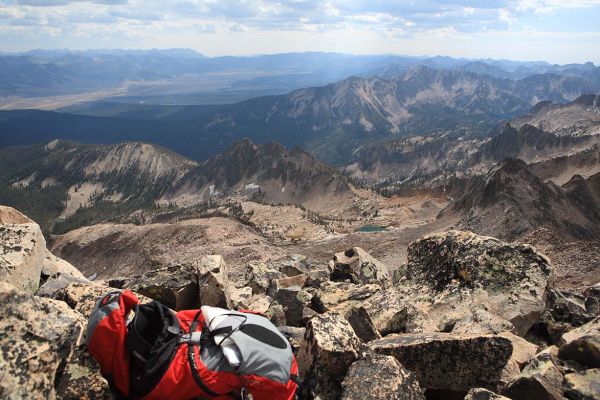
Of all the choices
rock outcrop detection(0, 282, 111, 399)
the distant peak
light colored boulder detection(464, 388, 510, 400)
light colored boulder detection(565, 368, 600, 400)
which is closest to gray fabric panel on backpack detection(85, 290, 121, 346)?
rock outcrop detection(0, 282, 111, 399)

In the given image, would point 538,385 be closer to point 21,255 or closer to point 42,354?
point 42,354

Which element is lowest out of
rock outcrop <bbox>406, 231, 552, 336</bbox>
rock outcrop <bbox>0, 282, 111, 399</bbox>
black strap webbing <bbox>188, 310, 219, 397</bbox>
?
rock outcrop <bbox>406, 231, 552, 336</bbox>

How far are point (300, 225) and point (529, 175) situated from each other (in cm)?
3696

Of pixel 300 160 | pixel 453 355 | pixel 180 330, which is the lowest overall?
pixel 300 160

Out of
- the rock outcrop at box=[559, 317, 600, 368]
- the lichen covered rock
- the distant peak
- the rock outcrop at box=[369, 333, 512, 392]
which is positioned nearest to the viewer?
the lichen covered rock

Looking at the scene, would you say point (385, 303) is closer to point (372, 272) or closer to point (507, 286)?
Result: point (507, 286)

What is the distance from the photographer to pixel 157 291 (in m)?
12.3

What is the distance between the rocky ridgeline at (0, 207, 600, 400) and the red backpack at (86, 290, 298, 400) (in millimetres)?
323

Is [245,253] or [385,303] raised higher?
[385,303]

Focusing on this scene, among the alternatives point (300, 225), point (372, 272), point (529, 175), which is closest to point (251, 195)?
point (300, 225)

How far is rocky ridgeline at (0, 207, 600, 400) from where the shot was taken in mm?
6426

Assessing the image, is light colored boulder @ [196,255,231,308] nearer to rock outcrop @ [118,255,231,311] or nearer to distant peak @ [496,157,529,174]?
rock outcrop @ [118,255,231,311]

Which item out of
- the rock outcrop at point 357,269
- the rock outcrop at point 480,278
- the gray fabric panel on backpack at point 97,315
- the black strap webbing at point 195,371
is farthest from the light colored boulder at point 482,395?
the rock outcrop at point 357,269

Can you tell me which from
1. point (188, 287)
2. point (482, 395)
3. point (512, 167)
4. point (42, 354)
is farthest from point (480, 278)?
point (512, 167)
